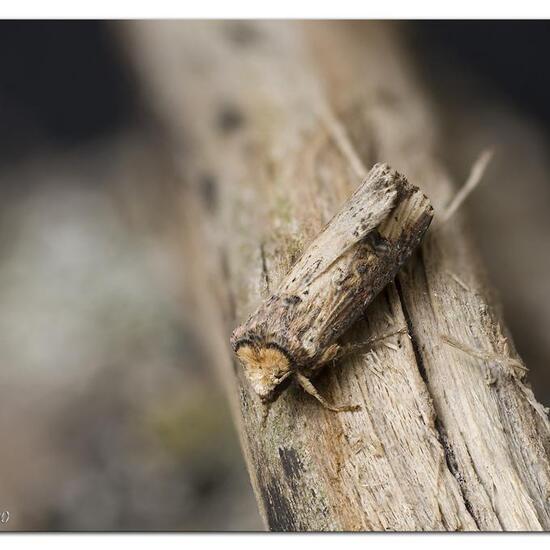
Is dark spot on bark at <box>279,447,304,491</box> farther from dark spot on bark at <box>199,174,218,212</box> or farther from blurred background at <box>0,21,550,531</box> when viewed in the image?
dark spot on bark at <box>199,174,218,212</box>

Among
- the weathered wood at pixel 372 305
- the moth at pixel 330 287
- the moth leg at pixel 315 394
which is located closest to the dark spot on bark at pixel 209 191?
the weathered wood at pixel 372 305

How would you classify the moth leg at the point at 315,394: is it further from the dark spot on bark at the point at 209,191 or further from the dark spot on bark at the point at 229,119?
the dark spot on bark at the point at 229,119

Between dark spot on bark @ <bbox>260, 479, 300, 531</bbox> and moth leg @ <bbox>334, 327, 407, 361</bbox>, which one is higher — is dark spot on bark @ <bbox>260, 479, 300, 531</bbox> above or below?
below

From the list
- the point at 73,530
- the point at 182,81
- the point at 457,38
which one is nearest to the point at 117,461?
the point at 73,530

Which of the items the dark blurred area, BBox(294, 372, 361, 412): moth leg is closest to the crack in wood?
BBox(294, 372, 361, 412): moth leg

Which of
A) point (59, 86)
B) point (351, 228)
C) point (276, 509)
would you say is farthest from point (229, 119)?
point (276, 509)

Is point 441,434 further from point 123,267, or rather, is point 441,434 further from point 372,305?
point 123,267
